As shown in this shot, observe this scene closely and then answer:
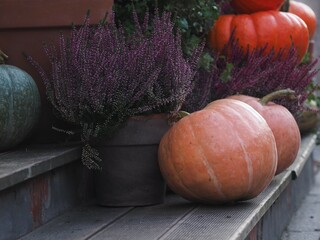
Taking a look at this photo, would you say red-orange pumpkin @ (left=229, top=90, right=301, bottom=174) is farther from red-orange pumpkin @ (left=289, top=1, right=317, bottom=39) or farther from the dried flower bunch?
red-orange pumpkin @ (left=289, top=1, right=317, bottom=39)

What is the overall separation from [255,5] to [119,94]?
2123mm

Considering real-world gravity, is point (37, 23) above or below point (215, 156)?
above

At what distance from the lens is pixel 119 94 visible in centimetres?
312

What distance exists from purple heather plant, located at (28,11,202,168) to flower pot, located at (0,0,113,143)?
0.66 feet

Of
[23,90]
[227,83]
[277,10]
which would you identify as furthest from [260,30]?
[23,90]

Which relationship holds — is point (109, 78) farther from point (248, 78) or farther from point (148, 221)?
point (248, 78)

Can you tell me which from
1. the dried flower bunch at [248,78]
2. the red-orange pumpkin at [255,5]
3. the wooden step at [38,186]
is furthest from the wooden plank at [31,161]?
the red-orange pumpkin at [255,5]

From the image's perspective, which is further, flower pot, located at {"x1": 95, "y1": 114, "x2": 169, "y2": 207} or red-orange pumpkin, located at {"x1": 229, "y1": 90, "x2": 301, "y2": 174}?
red-orange pumpkin, located at {"x1": 229, "y1": 90, "x2": 301, "y2": 174}

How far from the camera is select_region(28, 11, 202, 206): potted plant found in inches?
123

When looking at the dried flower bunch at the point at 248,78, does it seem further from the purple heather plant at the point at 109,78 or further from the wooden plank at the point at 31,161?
the wooden plank at the point at 31,161

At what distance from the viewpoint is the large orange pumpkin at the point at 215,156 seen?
316cm

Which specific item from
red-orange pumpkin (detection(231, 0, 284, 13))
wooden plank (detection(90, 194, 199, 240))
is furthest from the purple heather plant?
red-orange pumpkin (detection(231, 0, 284, 13))

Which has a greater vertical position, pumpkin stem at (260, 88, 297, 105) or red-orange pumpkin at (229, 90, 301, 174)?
pumpkin stem at (260, 88, 297, 105)

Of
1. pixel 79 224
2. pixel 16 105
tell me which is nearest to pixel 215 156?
pixel 79 224
